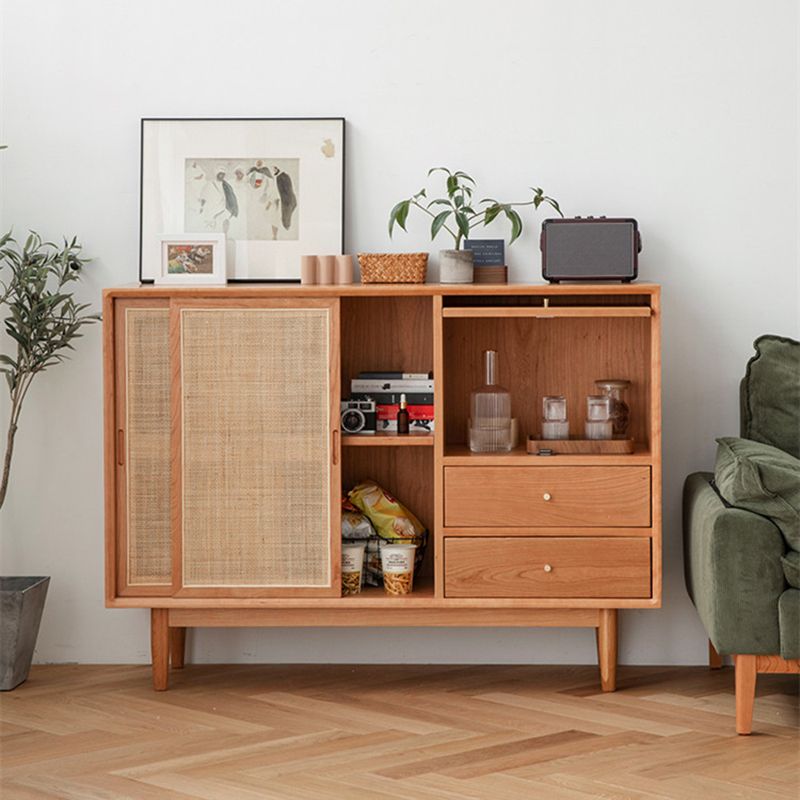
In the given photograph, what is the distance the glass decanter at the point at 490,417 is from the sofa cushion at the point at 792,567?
87cm

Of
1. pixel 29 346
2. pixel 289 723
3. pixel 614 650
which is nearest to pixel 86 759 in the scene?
pixel 289 723

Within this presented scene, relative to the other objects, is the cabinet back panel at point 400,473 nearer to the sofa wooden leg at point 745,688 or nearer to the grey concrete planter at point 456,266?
the grey concrete planter at point 456,266

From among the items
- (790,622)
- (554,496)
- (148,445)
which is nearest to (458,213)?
(554,496)

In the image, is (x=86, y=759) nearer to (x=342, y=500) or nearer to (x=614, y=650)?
(x=342, y=500)

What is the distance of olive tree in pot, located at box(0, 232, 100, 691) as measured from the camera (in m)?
3.59

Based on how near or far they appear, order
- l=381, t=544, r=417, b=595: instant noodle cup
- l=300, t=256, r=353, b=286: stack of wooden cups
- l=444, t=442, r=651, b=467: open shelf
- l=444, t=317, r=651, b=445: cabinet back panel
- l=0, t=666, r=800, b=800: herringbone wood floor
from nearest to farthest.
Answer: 1. l=0, t=666, r=800, b=800: herringbone wood floor
2. l=444, t=442, r=651, b=467: open shelf
3. l=381, t=544, r=417, b=595: instant noodle cup
4. l=300, t=256, r=353, b=286: stack of wooden cups
5. l=444, t=317, r=651, b=445: cabinet back panel

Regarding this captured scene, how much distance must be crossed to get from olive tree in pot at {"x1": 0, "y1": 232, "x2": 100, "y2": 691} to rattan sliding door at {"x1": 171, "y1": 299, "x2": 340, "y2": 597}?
20.0 inches

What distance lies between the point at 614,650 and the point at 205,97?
2129mm

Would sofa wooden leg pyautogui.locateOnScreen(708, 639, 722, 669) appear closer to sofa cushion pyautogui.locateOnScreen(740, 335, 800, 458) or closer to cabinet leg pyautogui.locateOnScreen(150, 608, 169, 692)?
sofa cushion pyautogui.locateOnScreen(740, 335, 800, 458)

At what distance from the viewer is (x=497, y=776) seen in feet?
9.37

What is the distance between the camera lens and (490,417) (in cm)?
358

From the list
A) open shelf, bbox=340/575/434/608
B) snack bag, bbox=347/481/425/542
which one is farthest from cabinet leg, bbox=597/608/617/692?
snack bag, bbox=347/481/425/542

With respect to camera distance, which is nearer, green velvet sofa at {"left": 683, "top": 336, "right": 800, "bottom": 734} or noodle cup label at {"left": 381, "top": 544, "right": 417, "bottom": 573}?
green velvet sofa at {"left": 683, "top": 336, "right": 800, "bottom": 734}

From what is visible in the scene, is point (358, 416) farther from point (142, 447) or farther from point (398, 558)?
point (142, 447)
